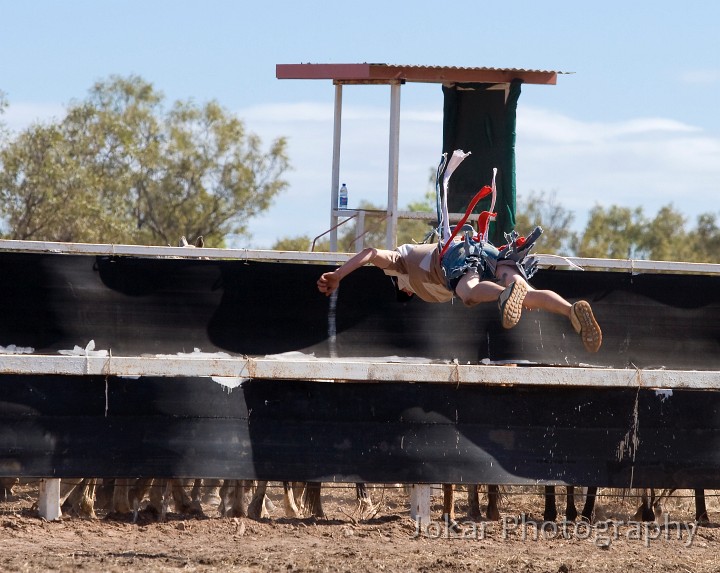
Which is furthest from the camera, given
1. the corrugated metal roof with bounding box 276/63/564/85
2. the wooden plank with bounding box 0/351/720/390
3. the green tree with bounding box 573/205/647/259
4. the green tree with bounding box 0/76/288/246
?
the green tree with bounding box 573/205/647/259

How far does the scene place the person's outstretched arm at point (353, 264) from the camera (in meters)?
9.63

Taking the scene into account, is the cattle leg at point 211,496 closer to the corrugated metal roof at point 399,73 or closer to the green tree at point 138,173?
the corrugated metal roof at point 399,73

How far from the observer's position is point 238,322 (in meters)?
11.6

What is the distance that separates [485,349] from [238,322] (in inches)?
97.9

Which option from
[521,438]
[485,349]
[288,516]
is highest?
[485,349]

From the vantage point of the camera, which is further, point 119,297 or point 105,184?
point 105,184

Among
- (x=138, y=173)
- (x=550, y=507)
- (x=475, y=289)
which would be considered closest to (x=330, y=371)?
(x=475, y=289)

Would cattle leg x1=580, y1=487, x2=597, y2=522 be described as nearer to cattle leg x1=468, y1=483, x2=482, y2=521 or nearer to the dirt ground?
the dirt ground

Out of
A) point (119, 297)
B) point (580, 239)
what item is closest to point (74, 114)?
point (580, 239)

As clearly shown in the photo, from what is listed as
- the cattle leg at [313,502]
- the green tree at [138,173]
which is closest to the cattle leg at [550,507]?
the cattle leg at [313,502]

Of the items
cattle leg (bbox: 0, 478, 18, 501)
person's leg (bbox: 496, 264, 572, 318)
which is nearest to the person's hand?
person's leg (bbox: 496, 264, 572, 318)

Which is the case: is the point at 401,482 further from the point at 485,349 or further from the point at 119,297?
the point at 119,297

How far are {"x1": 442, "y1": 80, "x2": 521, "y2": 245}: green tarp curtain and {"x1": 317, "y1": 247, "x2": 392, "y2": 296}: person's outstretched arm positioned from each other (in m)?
4.63

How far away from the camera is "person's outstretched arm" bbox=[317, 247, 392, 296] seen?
9.63 m
